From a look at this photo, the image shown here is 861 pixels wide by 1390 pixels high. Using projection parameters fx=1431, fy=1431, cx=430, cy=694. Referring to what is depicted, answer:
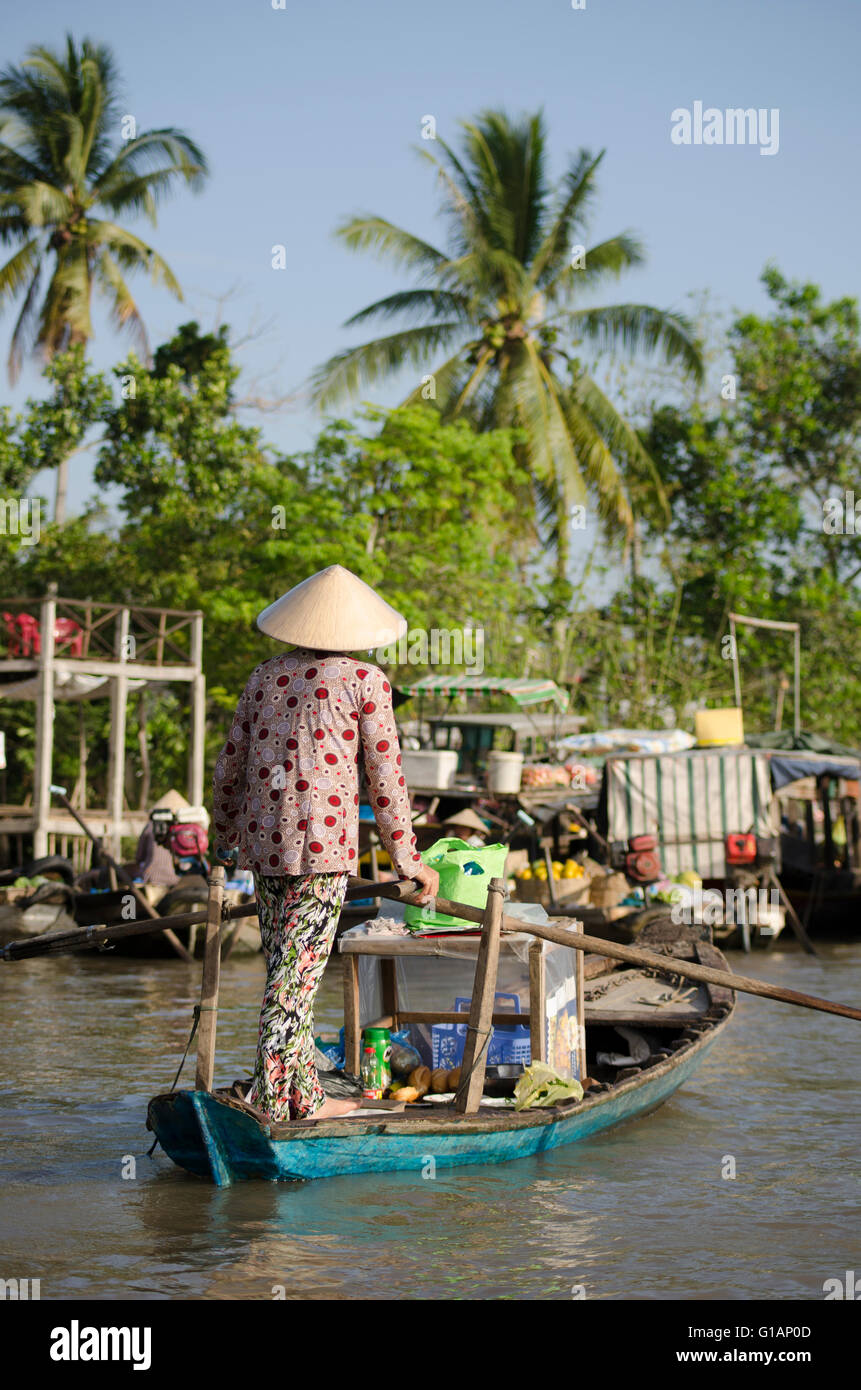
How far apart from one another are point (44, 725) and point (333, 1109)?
1172 centimetres

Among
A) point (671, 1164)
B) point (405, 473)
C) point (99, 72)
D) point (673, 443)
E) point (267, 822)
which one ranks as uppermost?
point (99, 72)

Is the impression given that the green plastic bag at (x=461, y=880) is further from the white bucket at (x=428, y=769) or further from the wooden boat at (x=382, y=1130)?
the white bucket at (x=428, y=769)

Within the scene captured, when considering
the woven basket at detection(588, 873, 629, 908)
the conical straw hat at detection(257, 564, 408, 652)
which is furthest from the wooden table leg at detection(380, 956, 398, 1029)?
the woven basket at detection(588, 873, 629, 908)

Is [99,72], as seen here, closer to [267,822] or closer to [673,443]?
[673,443]

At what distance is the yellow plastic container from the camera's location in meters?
16.8

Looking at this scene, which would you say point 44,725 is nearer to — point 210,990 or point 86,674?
point 86,674

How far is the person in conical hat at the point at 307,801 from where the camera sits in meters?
5.06

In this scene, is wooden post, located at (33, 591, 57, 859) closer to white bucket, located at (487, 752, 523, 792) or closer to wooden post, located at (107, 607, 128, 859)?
wooden post, located at (107, 607, 128, 859)

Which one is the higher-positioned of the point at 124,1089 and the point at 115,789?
the point at 115,789

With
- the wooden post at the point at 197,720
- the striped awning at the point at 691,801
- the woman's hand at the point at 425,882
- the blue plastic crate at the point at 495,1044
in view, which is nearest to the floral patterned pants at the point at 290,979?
the woman's hand at the point at 425,882
